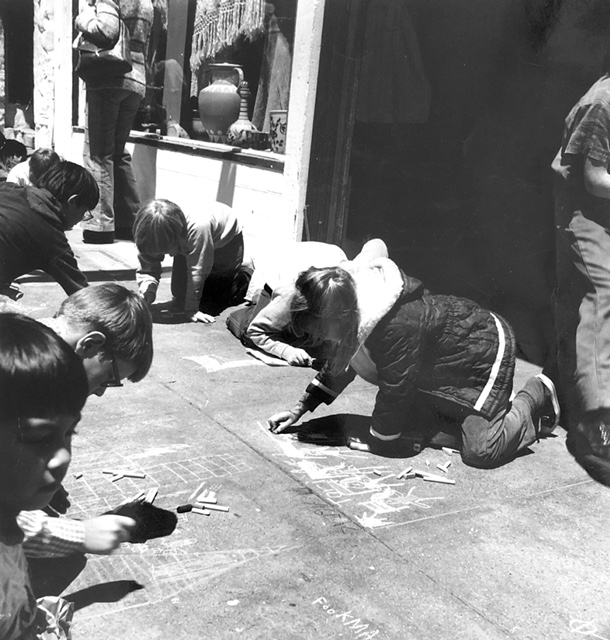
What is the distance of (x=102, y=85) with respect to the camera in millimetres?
4215

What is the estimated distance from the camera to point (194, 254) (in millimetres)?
4121

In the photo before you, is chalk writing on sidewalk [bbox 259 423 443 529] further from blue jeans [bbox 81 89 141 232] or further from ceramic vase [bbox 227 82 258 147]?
ceramic vase [bbox 227 82 258 147]

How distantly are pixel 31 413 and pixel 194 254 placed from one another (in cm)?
299

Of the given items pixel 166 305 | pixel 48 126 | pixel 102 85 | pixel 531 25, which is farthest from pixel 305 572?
pixel 48 126

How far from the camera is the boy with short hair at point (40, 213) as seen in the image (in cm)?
196

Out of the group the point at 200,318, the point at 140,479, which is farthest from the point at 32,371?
the point at 200,318

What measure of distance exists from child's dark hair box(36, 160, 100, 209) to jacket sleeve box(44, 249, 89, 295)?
241mm

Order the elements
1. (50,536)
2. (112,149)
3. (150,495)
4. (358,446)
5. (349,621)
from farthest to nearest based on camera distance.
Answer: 1. (112,149)
2. (358,446)
3. (150,495)
4. (349,621)
5. (50,536)

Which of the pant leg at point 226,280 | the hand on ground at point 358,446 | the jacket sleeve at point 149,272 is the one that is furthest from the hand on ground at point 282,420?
the pant leg at point 226,280

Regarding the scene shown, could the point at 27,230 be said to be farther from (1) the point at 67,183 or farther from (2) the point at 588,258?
(2) the point at 588,258

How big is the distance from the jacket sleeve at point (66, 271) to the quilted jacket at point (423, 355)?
89 centimetres

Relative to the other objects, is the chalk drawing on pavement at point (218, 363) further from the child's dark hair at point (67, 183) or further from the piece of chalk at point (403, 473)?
the child's dark hair at point (67, 183)

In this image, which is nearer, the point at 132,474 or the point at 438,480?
the point at 132,474

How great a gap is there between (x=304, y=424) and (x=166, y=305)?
1440 millimetres
